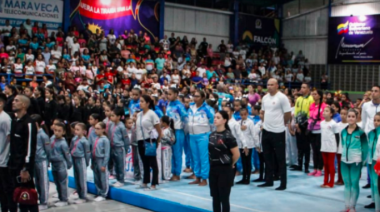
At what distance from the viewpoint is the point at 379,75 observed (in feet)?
82.5

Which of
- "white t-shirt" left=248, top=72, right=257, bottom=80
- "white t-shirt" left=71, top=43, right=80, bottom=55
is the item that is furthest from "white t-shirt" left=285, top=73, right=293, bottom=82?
"white t-shirt" left=71, top=43, right=80, bottom=55

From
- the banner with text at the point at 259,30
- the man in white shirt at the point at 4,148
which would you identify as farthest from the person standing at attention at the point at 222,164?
the banner with text at the point at 259,30

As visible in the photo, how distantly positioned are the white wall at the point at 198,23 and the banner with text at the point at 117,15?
122 cm

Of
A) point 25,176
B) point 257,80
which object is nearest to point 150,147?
point 25,176

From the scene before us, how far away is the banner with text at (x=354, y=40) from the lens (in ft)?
82.5

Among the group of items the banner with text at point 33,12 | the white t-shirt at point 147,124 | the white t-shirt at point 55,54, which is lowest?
the white t-shirt at point 147,124

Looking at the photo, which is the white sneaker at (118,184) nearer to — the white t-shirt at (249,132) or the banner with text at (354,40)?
the white t-shirt at (249,132)

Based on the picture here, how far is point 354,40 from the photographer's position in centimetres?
2575

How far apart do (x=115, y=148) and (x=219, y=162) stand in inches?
119

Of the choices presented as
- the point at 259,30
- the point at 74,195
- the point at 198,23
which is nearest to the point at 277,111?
the point at 74,195

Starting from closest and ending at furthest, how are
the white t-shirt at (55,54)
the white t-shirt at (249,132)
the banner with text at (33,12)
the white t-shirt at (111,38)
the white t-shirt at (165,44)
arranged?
the white t-shirt at (249,132) → the white t-shirt at (55,54) → the banner with text at (33,12) → the white t-shirt at (111,38) → the white t-shirt at (165,44)

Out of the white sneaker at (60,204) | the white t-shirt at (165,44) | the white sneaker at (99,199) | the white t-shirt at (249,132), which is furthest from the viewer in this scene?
the white t-shirt at (165,44)

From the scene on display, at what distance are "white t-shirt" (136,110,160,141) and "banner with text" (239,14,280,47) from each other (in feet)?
66.5

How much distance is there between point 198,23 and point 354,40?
829 centimetres
